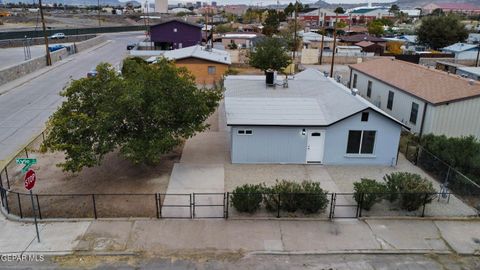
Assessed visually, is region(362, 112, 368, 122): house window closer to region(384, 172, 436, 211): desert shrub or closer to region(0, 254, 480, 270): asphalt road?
region(384, 172, 436, 211): desert shrub

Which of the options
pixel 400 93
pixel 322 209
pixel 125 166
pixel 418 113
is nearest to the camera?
pixel 322 209

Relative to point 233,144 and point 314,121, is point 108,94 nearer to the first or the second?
point 233,144

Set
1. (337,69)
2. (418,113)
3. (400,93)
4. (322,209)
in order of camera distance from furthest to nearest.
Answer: (337,69), (400,93), (418,113), (322,209)

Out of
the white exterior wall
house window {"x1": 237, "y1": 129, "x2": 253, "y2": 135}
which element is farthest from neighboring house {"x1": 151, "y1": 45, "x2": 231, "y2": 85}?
house window {"x1": 237, "y1": 129, "x2": 253, "y2": 135}

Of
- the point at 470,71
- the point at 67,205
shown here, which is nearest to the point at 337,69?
the point at 470,71

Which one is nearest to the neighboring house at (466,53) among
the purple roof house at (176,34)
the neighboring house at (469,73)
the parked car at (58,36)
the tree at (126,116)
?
the neighboring house at (469,73)

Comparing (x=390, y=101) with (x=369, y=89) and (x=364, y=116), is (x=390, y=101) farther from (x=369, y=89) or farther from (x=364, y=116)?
(x=364, y=116)

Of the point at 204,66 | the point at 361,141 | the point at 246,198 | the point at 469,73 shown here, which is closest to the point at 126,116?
the point at 246,198
